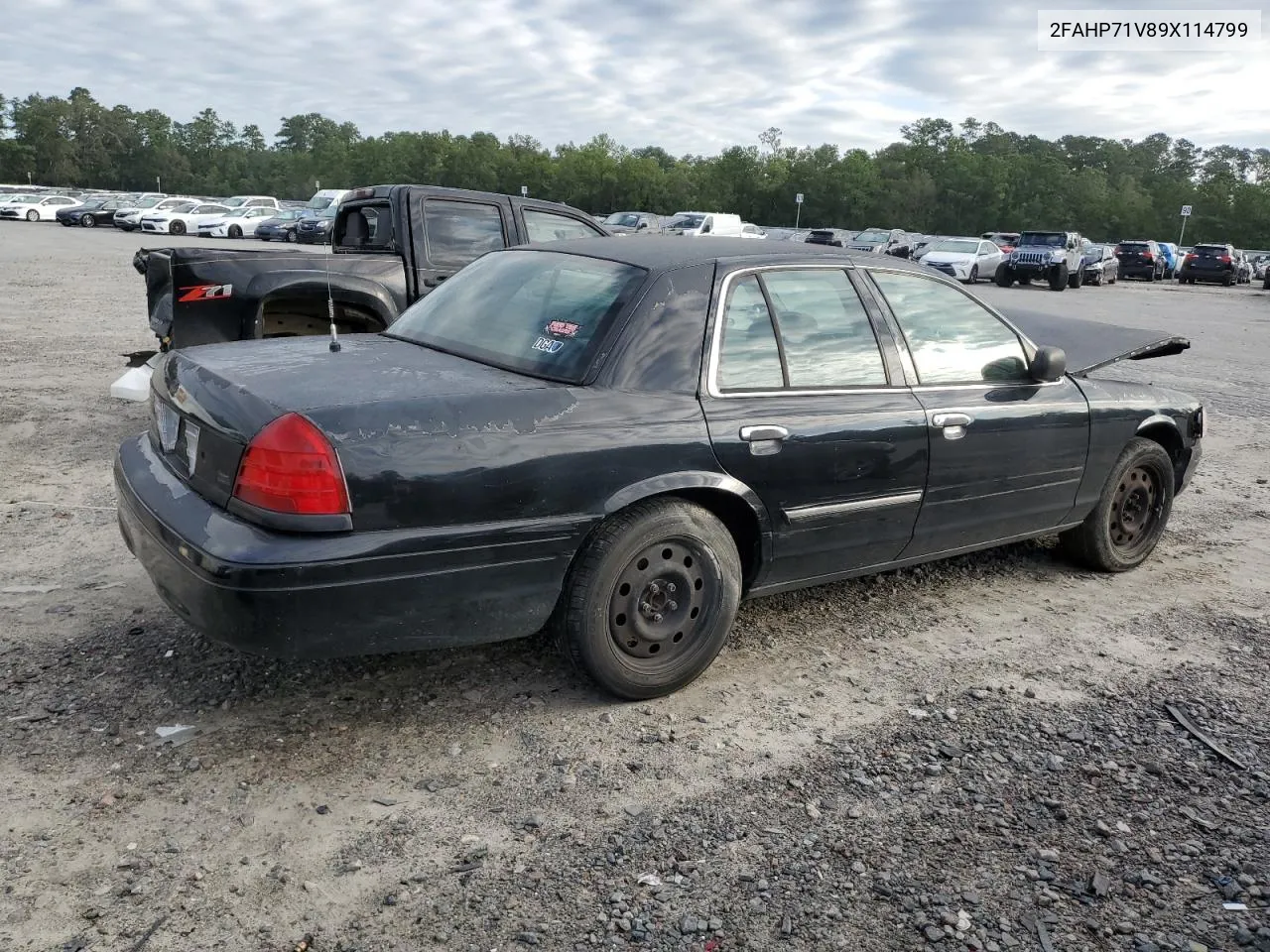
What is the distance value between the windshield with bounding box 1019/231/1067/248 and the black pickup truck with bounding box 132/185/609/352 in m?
27.2

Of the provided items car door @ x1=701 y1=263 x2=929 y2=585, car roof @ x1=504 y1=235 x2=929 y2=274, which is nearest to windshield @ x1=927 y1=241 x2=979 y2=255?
car roof @ x1=504 y1=235 x2=929 y2=274

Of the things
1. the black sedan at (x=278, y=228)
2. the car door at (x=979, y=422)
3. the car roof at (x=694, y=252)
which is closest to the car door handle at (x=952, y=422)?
the car door at (x=979, y=422)

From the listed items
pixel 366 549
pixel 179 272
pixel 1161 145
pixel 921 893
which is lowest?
pixel 921 893

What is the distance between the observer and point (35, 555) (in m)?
4.72

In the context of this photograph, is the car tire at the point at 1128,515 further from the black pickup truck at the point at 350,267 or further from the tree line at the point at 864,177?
the tree line at the point at 864,177

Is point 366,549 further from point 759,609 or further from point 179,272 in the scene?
point 179,272

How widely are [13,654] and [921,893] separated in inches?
128

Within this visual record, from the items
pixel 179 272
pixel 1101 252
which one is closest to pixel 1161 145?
pixel 1101 252

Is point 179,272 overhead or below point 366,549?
overhead

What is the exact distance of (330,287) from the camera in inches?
249

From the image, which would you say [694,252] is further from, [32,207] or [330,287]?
[32,207]

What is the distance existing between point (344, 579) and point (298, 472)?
1.12ft

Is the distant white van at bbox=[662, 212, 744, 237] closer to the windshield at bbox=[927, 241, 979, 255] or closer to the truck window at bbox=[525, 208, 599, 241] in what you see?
the windshield at bbox=[927, 241, 979, 255]

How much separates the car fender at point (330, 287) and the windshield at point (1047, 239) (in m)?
28.8
